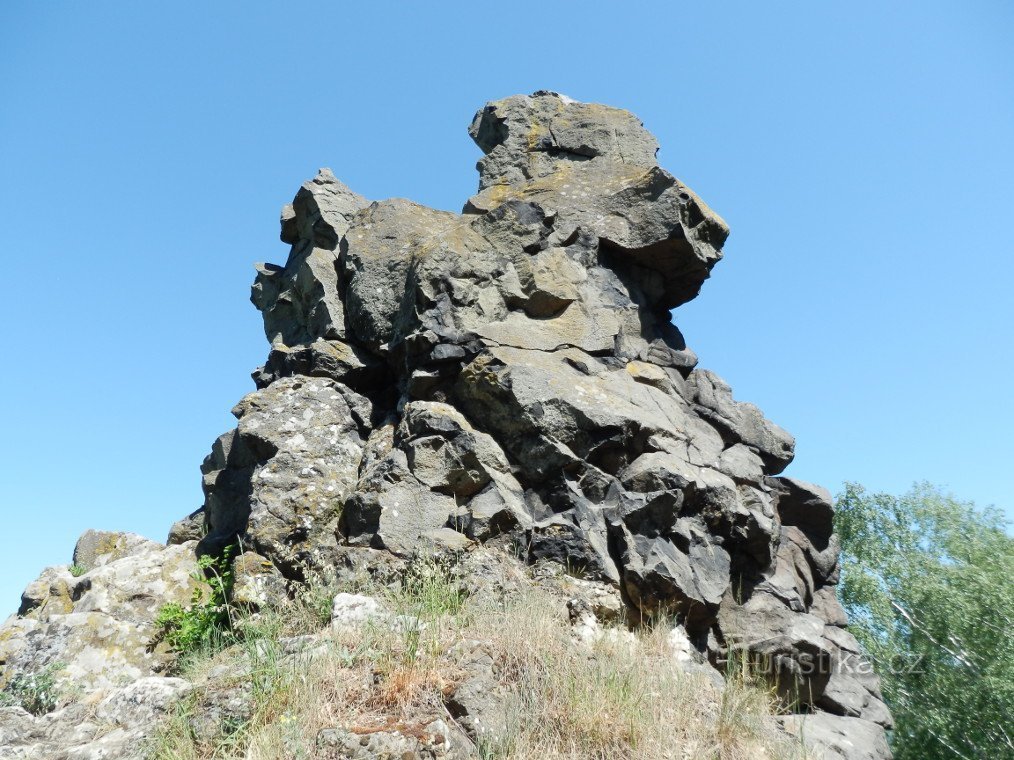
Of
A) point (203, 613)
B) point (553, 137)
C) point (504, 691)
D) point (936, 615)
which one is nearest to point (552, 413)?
point (504, 691)

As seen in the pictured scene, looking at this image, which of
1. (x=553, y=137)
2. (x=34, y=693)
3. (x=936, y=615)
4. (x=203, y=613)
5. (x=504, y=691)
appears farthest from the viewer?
(x=936, y=615)

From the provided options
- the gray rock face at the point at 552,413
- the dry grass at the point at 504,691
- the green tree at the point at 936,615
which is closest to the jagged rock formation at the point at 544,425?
the gray rock face at the point at 552,413

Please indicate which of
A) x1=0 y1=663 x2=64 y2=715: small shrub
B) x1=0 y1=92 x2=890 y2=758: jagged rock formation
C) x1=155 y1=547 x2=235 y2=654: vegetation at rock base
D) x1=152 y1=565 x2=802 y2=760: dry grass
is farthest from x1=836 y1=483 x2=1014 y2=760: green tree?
x1=0 y1=663 x2=64 y2=715: small shrub

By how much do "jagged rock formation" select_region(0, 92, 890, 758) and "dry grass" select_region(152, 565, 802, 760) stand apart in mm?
1612

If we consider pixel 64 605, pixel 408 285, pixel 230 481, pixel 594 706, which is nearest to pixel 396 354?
pixel 408 285

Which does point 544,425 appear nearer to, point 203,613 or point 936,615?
point 203,613

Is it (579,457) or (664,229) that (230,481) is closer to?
(579,457)

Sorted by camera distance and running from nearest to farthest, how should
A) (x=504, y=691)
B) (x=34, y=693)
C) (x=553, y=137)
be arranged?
(x=504, y=691)
(x=34, y=693)
(x=553, y=137)

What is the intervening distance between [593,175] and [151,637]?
340 inches

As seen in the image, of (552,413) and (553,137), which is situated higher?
(553,137)

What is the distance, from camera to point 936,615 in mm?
18016

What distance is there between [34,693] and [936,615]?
17.9m

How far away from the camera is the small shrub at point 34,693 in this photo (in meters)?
7.00

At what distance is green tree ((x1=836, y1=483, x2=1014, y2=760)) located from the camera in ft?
53.8
